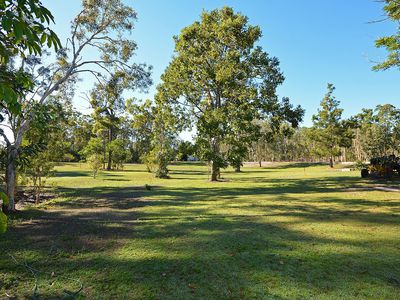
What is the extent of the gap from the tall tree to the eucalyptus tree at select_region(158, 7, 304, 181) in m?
25.2

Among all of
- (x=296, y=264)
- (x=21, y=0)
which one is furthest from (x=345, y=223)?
(x=21, y=0)

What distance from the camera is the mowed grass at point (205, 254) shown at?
3889 millimetres

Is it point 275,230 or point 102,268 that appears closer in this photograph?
point 102,268

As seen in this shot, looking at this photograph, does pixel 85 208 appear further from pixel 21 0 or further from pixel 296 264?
pixel 21 0

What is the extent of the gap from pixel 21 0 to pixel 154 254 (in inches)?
179

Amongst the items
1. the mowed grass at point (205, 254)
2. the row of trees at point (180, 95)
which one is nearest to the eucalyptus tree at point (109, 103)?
the row of trees at point (180, 95)

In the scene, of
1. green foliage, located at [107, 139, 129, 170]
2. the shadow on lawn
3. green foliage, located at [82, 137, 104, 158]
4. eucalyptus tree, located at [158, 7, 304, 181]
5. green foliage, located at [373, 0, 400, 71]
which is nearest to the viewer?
the shadow on lawn

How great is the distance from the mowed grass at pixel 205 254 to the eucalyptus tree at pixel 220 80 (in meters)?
11.3

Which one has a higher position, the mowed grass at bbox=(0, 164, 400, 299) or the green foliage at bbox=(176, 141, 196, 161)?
the green foliage at bbox=(176, 141, 196, 161)

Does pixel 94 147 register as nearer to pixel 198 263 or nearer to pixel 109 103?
pixel 109 103

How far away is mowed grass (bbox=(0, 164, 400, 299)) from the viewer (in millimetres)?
3889

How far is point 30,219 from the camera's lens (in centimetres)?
842

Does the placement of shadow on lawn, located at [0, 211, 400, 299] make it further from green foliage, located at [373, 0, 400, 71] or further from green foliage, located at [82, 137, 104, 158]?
green foliage, located at [82, 137, 104, 158]

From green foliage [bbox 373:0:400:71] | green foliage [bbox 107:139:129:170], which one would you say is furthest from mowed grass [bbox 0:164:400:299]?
green foliage [bbox 107:139:129:170]
